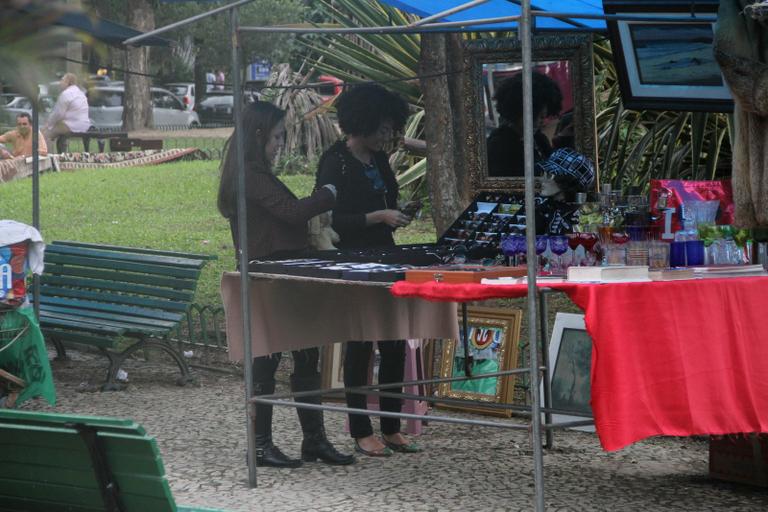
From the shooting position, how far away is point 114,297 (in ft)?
29.9

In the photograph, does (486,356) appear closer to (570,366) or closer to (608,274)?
(570,366)

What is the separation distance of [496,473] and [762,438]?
4.27 ft

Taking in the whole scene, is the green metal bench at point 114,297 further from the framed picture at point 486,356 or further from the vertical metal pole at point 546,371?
the vertical metal pole at point 546,371

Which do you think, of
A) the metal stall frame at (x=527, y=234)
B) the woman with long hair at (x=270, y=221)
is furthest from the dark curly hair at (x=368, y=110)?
the metal stall frame at (x=527, y=234)

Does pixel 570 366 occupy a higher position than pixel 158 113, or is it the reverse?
pixel 158 113

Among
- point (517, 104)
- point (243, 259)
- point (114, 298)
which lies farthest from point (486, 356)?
point (114, 298)

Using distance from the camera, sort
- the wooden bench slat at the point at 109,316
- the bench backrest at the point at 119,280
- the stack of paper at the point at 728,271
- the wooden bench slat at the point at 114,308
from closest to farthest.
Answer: the stack of paper at the point at 728,271 < the wooden bench slat at the point at 109,316 < the wooden bench slat at the point at 114,308 < the bench backrest at the point at 119,280

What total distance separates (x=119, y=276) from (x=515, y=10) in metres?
3.70

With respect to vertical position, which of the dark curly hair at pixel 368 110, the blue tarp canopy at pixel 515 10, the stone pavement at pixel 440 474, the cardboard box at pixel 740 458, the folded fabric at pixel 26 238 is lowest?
the stone pavement at pixel 440 474

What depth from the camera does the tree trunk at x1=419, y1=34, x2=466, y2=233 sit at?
8.64 m

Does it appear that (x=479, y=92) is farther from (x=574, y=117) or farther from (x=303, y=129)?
(x=303, y=129)

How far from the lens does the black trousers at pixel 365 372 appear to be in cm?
655

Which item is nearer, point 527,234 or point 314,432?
point 527,234

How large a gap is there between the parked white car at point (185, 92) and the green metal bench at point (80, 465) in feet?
124
